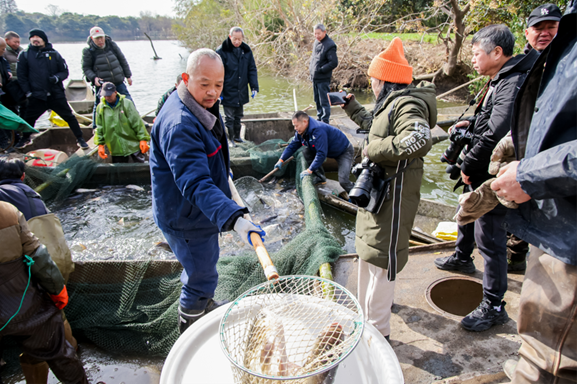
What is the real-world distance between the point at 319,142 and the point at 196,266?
12.6 ft

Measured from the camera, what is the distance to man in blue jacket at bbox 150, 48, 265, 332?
6.56 feet

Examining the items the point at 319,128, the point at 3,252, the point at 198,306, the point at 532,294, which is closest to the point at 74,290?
the point at 3,252

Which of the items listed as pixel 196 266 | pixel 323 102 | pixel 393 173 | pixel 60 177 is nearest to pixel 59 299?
pixel 196 266

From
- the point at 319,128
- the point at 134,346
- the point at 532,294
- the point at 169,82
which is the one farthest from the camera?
the point at 169,82

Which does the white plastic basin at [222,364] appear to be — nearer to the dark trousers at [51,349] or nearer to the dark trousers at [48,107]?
the dark trousers at [51,349]

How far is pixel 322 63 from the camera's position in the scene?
337 inches

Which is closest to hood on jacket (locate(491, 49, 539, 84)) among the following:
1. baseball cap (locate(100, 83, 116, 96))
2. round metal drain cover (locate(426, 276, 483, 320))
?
round metal drain cover (locate(426, 276, 483, 320))

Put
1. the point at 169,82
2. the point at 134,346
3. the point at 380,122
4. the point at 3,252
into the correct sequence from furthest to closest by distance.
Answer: the point at 169,82 < the point at 134,346 < the point at 380,122 < the point at 3,252

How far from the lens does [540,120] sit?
1449 mm

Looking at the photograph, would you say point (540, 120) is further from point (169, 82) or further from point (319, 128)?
point (169, 82)

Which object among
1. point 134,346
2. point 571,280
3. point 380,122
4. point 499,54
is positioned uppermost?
point 499,54

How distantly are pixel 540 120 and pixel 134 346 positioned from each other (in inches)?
144

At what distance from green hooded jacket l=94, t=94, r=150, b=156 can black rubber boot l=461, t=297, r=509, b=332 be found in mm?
6173

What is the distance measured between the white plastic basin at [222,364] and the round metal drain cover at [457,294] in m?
1.90
